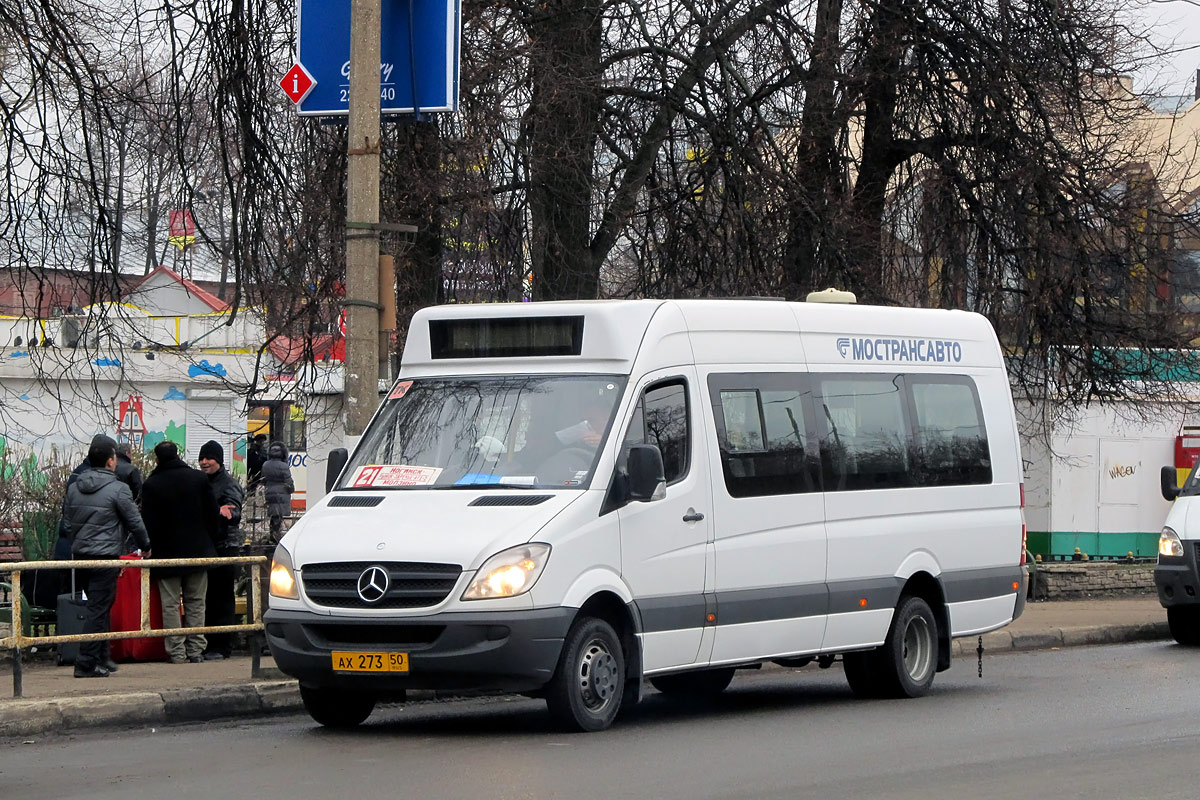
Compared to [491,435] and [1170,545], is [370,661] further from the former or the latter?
[1170,545]

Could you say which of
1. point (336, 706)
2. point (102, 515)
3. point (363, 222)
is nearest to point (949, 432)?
point (363, 222)

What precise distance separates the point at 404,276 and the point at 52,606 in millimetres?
4218

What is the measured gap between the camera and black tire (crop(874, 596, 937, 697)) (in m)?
11.9

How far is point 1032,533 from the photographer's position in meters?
23.9

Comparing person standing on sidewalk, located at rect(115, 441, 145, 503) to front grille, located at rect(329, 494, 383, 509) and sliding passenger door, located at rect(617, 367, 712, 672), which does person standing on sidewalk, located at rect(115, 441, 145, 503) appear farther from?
sliding passenger door, located at rect(617, 367, 712, 672)

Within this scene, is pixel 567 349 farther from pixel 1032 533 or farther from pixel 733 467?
pixel 1032 533

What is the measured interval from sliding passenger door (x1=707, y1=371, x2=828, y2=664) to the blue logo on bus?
0.64 m

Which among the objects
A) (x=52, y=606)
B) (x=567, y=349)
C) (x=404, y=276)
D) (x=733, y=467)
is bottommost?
(x=52, y=606)

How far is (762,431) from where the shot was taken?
11.0m

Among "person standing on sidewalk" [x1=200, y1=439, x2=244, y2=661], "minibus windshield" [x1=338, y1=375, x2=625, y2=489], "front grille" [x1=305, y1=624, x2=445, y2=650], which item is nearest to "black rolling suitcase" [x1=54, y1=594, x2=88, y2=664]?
"person standing on sidewalk" [x1=200, y1=439, x2=244, y2=661]

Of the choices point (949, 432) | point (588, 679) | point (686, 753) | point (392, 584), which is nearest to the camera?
point (686, 753)

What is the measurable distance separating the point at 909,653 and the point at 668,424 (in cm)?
299

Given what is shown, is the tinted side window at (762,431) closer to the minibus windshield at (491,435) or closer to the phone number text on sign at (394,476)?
the minibus windshield at (491,435)

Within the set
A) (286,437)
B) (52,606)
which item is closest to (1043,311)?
(52,606)
